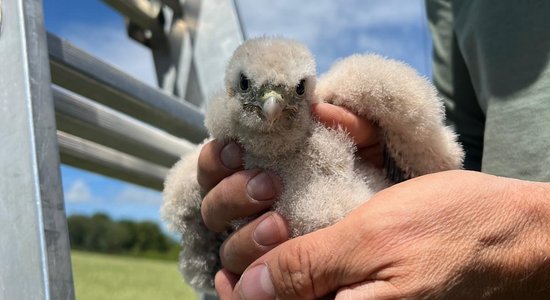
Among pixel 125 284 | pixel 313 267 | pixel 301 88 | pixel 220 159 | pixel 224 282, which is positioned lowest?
pixel 125 284

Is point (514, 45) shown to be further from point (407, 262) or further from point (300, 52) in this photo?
point (407, 262)

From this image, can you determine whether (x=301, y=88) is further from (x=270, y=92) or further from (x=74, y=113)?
(x=74, y=113)

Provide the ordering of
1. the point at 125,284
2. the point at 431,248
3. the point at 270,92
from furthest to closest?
the point at 125,284 → the point at 270,92 → the point at 431,248

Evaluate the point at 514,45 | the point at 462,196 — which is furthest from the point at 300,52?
the point at 514,45

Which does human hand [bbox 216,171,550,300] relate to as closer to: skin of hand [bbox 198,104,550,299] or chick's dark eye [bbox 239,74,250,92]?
skin of hand [bbox 198,104,550,299]

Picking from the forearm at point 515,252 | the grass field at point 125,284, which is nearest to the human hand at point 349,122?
the forearm at point 515,252

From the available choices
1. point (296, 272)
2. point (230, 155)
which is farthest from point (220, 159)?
point (296, 272)

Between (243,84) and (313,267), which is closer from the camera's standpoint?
(313,267)
